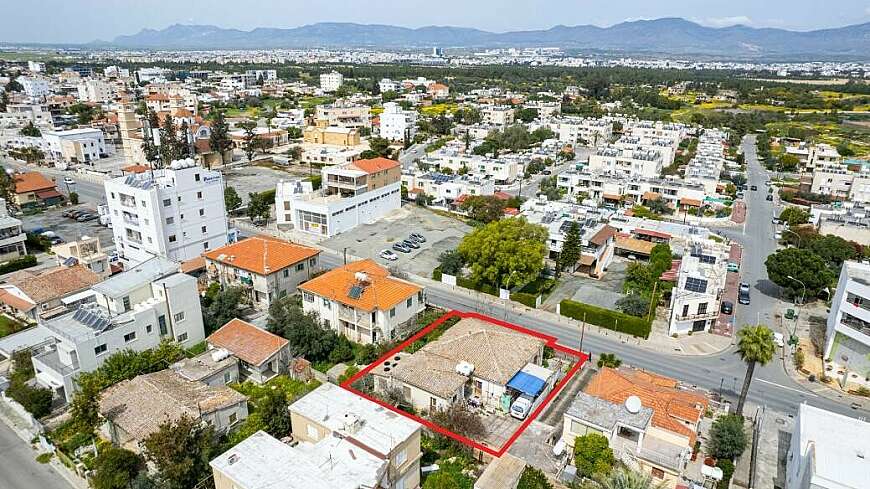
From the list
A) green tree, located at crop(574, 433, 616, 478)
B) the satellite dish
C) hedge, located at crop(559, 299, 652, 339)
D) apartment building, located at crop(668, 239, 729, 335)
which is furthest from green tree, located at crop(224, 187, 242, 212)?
the satellite dish

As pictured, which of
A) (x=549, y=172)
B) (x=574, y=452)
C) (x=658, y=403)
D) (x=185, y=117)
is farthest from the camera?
(x=185, y=117)

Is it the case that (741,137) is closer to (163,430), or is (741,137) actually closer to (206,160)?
(206,160)

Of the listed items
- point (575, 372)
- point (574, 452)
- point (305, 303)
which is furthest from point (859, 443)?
point (305, 303)

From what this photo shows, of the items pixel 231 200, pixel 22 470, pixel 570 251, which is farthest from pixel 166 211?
pixel 570 251

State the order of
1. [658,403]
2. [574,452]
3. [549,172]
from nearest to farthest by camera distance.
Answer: [574,452] < [658,403] < [549,172]

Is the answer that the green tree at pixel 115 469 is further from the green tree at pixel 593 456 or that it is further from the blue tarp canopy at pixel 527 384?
the green tree at pixel 593 456

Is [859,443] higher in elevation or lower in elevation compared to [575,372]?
higher

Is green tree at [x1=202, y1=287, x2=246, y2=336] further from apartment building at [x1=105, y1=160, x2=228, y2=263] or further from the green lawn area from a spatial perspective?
the green lawn area
